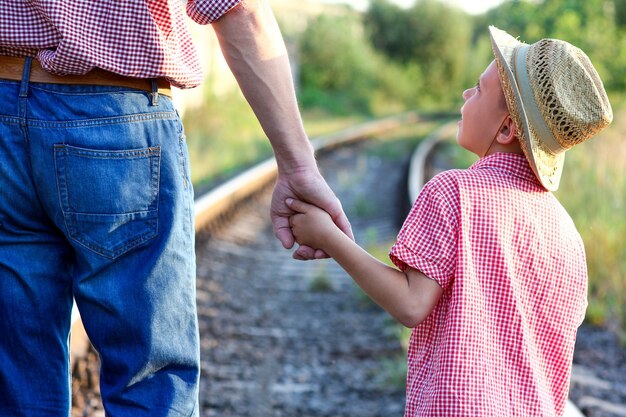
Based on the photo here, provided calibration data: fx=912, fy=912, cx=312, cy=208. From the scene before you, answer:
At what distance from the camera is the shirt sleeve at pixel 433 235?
1.98 metres

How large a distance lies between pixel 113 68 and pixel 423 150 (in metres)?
13.2

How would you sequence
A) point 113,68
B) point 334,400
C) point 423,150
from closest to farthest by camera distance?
point 113,68 < point 334,400 < point 423,150

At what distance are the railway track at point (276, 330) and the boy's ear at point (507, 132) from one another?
188 cm

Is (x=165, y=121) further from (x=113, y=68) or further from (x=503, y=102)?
(x=503, y=102)

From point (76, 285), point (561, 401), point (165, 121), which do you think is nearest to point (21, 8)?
point (165, 121)

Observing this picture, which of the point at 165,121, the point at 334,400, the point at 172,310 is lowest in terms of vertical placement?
the point at 334,400

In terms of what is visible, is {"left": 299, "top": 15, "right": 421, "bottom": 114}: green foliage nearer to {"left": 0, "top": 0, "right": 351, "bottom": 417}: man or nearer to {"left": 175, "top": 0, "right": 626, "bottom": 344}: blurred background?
{"left": 175, "top": 0, "right": 626, "bottom": 344}: blurred background

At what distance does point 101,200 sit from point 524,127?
37.1 inches

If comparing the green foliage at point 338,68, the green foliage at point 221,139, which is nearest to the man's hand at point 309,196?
the green foliage at point 221,139

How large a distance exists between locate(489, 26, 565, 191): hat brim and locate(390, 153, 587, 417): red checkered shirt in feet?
0.20

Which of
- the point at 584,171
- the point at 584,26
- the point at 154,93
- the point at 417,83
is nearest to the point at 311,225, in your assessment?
the point at 154,93

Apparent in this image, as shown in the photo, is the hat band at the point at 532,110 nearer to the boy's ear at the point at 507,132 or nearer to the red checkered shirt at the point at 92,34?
the boy's ear at the point at 507,132

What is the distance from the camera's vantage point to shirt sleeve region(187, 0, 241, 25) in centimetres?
195

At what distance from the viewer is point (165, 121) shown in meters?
1.94
